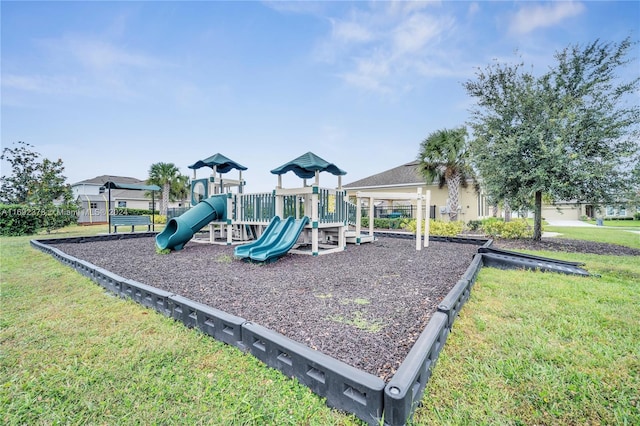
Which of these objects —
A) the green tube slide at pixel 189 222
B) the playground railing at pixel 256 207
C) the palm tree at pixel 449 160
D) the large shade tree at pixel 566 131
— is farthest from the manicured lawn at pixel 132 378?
the palm tree at pixel 449 160

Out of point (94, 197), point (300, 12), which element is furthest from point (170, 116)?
point (94, 197)

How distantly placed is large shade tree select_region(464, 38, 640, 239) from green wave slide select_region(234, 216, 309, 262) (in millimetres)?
7469

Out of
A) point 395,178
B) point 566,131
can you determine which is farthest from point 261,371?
point 395,178

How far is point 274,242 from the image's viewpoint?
6.58m

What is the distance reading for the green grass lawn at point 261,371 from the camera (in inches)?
64.4

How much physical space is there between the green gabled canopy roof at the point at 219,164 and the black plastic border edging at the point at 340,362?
725 cm

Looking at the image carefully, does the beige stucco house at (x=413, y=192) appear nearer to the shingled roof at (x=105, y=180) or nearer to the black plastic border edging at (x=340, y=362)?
the black plastic border edging at (x=340, y=362)

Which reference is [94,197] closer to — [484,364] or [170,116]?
[170,116]

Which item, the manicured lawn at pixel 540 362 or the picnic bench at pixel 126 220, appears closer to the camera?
the manicured lawn at pixel 540 362

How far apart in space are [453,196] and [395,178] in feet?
20.6

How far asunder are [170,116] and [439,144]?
14131 mm

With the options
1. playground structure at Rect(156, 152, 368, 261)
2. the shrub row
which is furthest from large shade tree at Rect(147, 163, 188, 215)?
the shrub row

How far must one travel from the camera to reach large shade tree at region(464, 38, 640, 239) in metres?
8.52

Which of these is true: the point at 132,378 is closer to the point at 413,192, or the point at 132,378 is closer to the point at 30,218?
the point at 30,218
